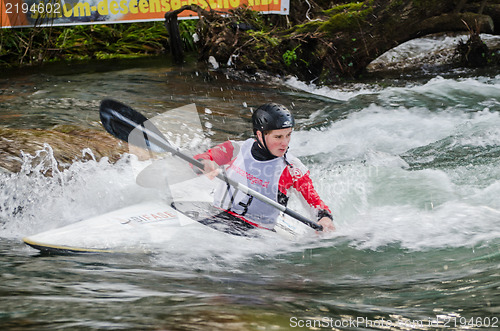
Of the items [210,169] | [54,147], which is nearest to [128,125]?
[210,169]

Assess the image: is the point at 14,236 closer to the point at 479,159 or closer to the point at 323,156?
the point at 323,156

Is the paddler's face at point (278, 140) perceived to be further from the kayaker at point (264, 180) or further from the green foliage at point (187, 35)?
the green foliage at point (187, 35)

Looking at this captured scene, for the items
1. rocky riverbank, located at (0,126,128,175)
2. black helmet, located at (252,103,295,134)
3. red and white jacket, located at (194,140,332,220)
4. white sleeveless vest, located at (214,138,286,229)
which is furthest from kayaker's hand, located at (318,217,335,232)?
rocky riverbank, located at (0,126,128,175)

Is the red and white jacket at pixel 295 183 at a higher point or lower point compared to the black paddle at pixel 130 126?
lower

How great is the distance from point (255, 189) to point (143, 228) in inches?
35.4

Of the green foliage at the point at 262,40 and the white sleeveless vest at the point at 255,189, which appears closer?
the white sleeveless vest at the point at 255,189

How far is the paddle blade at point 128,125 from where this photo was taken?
162 inches

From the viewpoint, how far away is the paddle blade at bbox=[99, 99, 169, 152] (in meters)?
4.12

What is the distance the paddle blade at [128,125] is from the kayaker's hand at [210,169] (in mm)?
371

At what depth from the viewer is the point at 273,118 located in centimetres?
391

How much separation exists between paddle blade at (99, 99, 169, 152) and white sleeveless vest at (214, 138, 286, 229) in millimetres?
613

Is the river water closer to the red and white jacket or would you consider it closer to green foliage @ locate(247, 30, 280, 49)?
the red and white jacket

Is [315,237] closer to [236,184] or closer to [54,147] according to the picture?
[236,184]

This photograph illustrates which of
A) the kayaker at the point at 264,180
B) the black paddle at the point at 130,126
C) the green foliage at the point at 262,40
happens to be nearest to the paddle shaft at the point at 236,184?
the black paddle at the point at 130,126
